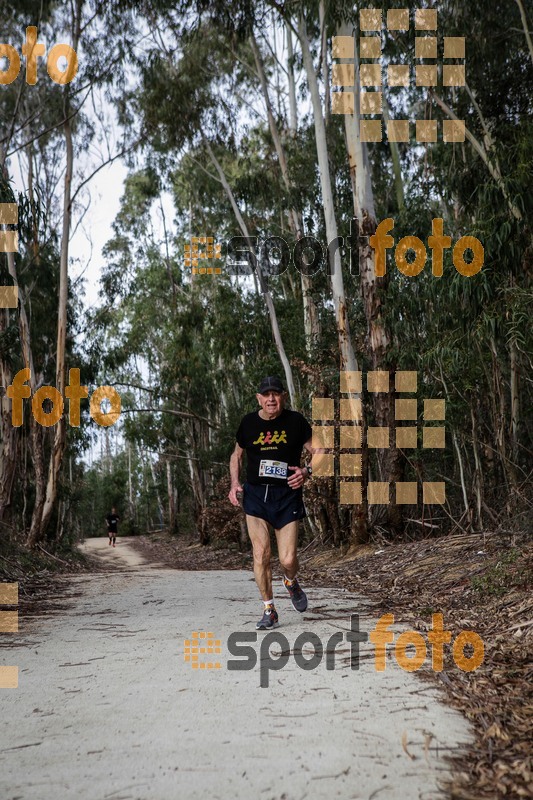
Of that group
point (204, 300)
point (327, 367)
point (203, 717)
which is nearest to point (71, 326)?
point (204, 300)

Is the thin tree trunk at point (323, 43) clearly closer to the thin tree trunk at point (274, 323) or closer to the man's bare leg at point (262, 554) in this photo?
the thin tree trunk at point (274, 323)

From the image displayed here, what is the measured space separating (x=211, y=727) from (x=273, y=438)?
2.83 meters

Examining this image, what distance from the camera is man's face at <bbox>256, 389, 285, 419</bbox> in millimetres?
5828

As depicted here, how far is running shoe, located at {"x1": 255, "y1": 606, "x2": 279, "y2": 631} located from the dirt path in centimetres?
21

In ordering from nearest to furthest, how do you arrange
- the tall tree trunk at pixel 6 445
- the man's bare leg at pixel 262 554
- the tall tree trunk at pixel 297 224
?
→ 1. the man's bare leg at pixel 262 554
2. the tall tree trunk at pixel 6 445
3. the tall tree trunk at pixel 297 224

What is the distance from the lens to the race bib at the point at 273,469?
588 cm

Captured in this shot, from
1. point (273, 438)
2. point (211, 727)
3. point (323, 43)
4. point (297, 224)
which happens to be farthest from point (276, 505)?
point (297, 224)

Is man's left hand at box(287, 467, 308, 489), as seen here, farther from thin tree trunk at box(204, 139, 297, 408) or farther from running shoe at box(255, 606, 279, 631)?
thin tree trunk at box(204, 139, 297, 408)

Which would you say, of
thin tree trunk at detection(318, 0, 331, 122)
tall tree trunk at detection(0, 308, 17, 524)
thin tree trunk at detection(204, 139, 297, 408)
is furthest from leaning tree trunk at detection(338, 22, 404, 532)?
tall tree trunk at detection(0, 308, 17, 524)

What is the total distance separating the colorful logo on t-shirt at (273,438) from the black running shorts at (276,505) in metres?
0.33

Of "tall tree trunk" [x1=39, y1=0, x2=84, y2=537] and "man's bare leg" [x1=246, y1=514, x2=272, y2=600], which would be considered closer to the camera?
"man's bare leg" [x1=246, y1=514, x2=272, y2=600]

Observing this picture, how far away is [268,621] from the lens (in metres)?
5.61

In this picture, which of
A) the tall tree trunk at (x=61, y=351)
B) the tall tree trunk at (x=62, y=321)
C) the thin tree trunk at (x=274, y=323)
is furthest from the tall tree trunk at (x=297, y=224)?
the tall tree trunk at (x=61, y=351)

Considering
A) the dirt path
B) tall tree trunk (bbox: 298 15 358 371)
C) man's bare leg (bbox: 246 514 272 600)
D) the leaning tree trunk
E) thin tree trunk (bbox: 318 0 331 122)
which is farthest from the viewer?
thin tree trunk (bbox: 318 0 331 122)
